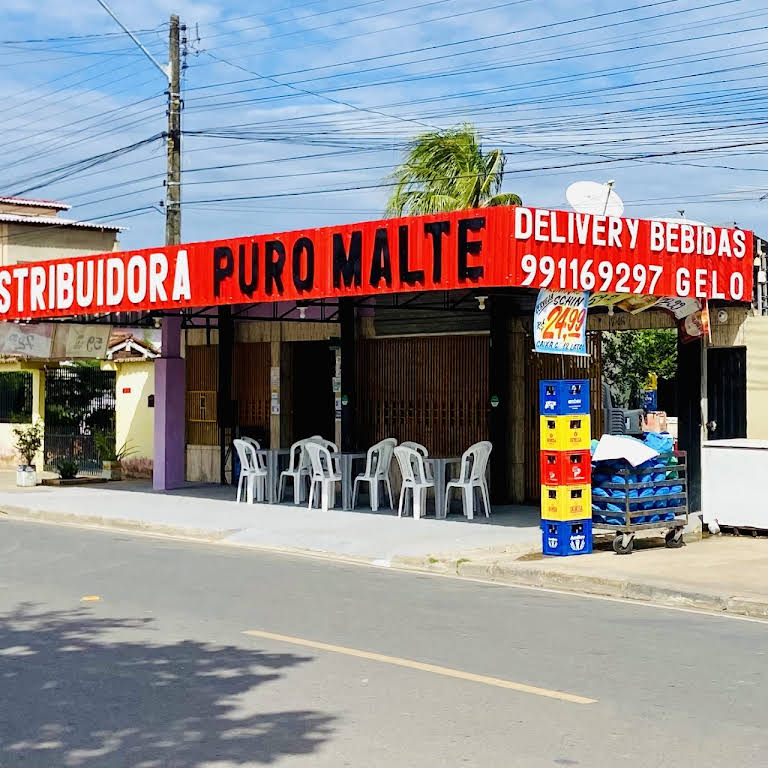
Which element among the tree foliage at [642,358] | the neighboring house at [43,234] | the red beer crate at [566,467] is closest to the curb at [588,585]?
the red beer crate at [566,467]

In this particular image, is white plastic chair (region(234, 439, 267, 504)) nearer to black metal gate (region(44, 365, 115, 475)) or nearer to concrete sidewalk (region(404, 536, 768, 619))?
concrete sidewalk (region(404, 536, 768, 619))

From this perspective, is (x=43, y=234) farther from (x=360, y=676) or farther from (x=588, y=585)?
(x=360, y=676)

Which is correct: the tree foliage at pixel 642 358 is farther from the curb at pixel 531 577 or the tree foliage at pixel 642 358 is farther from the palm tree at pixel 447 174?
the curb at pixel 531 577

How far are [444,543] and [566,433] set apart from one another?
91.4 inches

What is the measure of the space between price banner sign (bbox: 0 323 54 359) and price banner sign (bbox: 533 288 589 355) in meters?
12.5

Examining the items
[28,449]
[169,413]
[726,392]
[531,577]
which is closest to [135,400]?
[28,449]

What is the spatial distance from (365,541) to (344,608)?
16.4 ft

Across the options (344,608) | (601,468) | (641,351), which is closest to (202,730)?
(344,608)

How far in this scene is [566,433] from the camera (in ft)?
46.4

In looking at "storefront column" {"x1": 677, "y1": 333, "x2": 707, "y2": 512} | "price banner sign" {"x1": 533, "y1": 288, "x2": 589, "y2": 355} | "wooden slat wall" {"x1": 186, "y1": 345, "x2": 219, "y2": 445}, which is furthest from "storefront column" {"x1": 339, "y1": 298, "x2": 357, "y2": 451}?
"storefront column" {"x1": 677, "y1": 333, "x2": 707, "y2": 512}

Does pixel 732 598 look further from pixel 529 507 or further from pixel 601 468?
pixel 529 507

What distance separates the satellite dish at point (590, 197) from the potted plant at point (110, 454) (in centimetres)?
1353

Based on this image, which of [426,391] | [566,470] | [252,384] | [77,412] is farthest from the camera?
[77,412]

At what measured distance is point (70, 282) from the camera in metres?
20.7
